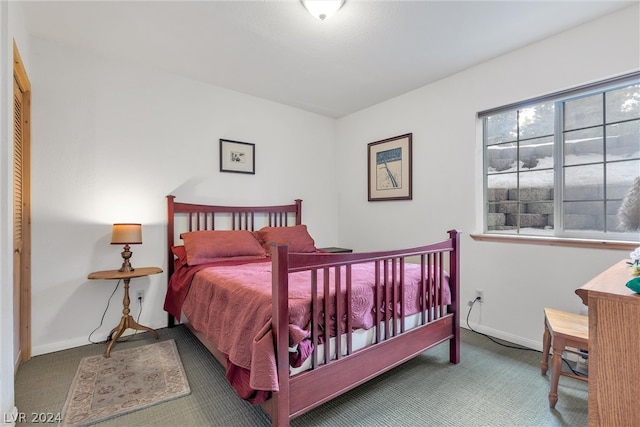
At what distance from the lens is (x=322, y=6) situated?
198 centimetres

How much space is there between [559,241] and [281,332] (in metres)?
2.31

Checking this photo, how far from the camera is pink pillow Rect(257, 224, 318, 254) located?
3.31 meters

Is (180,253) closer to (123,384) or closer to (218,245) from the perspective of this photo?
(218,245)

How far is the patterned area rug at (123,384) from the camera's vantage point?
1.71 metres

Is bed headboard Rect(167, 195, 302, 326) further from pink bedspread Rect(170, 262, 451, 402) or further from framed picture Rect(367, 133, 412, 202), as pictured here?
framed picture Rect(367, 133, 412, 202)

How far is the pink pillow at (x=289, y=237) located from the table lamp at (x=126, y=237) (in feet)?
4.00

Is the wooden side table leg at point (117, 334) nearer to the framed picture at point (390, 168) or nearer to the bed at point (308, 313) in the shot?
the bed at point (308, 313)

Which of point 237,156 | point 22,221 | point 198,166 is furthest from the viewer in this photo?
point 237,156

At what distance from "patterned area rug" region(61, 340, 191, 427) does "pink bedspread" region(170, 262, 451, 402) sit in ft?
1.17

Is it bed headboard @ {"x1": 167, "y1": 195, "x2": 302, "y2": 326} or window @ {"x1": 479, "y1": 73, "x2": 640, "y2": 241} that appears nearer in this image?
window @ {"x1": 479, "y1": 73, "x2": 640, "y2": 241}

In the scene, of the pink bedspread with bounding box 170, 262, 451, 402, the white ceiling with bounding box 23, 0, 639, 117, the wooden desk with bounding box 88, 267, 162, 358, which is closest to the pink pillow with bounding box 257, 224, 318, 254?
the pink bedspread with bounding box 170, 262, 451, 402

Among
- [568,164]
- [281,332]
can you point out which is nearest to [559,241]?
[568,164]

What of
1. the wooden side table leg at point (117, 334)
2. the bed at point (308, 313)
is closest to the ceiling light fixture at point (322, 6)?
the bed at point (308, 313)

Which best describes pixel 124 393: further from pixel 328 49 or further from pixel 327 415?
pixel 328 49
